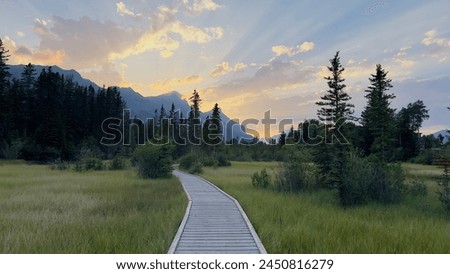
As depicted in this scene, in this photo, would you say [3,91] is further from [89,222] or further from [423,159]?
[423,159]

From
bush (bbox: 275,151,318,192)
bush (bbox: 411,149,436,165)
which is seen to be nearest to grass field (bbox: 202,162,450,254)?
bush (bbox: 275,151,318,192)

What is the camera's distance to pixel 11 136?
48.3 m

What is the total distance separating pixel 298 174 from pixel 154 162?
14.2 meters

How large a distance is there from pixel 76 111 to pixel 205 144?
2641 cm

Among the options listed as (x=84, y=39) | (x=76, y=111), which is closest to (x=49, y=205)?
(x=84, y=39)

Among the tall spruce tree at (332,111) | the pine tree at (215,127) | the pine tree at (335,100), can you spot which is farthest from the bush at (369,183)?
the pine tree at (215,127)

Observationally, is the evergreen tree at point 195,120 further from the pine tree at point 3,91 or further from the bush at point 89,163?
the pine tree at point 3,91

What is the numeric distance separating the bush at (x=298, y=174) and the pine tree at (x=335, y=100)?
3.05 metres

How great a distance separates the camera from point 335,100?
21.8 meters

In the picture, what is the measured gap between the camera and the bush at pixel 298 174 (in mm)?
23016

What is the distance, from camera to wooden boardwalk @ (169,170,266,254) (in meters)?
8.48

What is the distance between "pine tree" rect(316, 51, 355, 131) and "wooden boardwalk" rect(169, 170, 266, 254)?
10.1 meters

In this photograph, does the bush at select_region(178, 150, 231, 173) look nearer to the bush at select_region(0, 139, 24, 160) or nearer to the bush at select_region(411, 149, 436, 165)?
the bush at select_region(0, 139, 24, 160)
